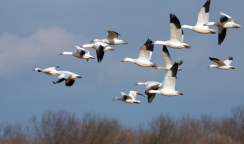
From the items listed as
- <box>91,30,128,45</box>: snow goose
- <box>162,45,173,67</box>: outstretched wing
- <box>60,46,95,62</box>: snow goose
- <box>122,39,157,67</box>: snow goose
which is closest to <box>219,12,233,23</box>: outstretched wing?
<box>162,45,173,67</box>: outstretched wing

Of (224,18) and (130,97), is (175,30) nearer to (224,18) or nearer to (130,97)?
(224,18)

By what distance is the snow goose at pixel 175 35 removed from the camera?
70.5 ft

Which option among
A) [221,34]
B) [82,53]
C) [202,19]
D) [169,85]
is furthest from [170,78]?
[221,34]

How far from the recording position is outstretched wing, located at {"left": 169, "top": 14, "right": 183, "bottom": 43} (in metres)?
21.4

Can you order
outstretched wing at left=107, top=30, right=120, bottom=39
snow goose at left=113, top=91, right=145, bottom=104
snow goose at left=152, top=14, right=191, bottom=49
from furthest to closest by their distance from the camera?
snow goose at left=113, top=91, right=145, bottom=104 < outstretched wing at left=107, top=30, right=120, bottom=39 < snow goose at left=152, top=14, right=191, bottom=49

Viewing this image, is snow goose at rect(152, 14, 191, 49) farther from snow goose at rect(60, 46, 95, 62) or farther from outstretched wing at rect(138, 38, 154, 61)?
snow goose at rect(60, 46, 95, 62)

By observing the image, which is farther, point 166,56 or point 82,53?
point 166,56

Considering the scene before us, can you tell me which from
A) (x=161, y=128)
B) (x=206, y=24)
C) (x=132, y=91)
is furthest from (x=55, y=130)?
(x=206, y=24)

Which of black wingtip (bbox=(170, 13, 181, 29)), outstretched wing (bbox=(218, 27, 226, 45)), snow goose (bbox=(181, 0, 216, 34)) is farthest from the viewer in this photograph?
outstretched wing (bbox=(218, 27, 226, 45))

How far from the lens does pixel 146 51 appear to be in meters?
24.1

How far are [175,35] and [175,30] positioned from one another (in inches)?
13.0

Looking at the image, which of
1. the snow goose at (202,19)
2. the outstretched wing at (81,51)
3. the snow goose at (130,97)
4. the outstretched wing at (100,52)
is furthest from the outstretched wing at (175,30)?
the snow goose at (130,97)

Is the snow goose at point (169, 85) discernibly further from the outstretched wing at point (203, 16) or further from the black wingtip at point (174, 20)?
the outstretched wing at point (203, 16)

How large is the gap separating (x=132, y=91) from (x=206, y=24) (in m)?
7.39
